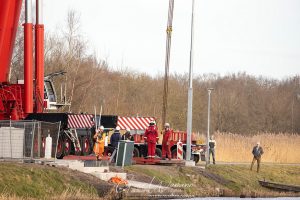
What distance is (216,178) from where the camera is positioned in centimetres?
4250

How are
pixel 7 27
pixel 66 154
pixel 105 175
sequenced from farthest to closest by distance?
pixel 66 154 < pixel 105 175 < pixel 7 27

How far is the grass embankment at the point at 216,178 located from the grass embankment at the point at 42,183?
5.53m

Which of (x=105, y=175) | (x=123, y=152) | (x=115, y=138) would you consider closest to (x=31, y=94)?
(x=105, y=175)

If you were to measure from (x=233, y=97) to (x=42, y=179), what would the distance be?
78432mm

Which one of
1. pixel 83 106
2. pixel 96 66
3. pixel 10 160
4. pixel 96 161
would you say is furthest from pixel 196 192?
pixel 96 66

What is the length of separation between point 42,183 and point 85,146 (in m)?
9.23

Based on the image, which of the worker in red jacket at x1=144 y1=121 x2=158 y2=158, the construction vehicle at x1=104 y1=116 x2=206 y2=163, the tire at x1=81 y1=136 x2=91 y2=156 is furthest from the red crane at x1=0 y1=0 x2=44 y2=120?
the construction vehicle at x1=104 y1=116 x2=206 y2=163

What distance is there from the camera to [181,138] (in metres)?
46.2

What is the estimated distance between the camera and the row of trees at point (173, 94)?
6669 centimetres

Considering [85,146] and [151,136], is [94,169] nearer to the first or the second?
[85,146]

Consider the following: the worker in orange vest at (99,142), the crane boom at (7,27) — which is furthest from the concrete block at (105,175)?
the crane boom at (7,27)

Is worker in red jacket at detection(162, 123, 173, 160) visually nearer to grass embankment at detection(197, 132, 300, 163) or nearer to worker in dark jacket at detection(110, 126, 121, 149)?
worker in dark jacket at detection(110, 126, 121, 149)

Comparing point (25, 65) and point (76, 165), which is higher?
point (25, 65)

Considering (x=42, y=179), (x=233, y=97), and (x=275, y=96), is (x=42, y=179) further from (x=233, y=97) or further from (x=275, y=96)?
(x=275, y=96)
